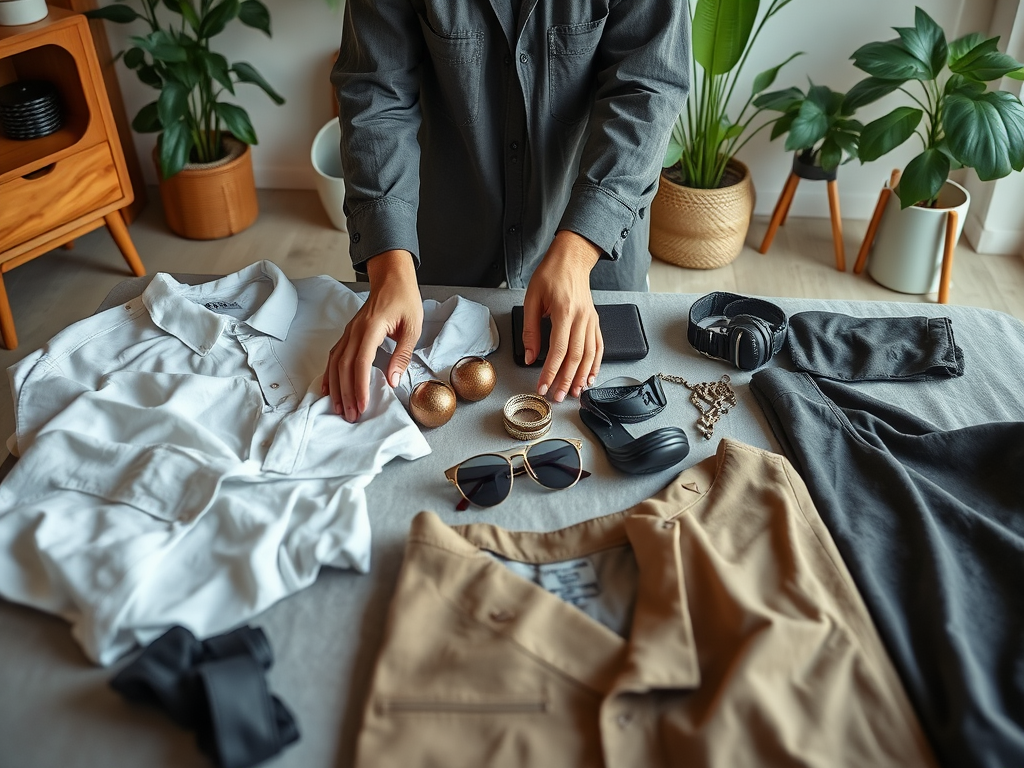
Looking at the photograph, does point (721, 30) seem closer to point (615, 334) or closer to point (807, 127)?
point (807, 127)

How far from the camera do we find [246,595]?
0.93m

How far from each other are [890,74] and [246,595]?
2196 mm

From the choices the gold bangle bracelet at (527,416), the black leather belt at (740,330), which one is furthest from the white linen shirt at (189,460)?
the black leather belt at (740,330)

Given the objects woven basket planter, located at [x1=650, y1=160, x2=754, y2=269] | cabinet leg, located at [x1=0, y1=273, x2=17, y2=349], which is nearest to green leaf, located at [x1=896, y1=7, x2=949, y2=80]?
woven basket planter, located at [x1=650, y1=160, x2=754, y2=269]

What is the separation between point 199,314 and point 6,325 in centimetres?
145

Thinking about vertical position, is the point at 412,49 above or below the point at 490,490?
above

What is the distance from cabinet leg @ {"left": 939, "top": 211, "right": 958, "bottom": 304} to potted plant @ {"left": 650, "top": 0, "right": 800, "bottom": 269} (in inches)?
23.5

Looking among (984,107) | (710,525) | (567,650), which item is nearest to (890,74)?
→ (984,107)

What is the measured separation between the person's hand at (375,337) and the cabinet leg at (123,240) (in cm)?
171

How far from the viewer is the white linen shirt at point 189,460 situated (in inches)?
36.5

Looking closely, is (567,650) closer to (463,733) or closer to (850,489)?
(463,733)

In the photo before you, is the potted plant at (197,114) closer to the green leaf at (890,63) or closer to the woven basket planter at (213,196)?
the woven basket planter at (213,196)

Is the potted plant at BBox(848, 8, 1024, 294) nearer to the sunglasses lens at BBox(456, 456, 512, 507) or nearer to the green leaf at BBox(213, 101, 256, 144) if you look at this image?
the sunglasses lens at BBox(456, 456, 512, 507)

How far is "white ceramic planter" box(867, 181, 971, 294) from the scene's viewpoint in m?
2.50
